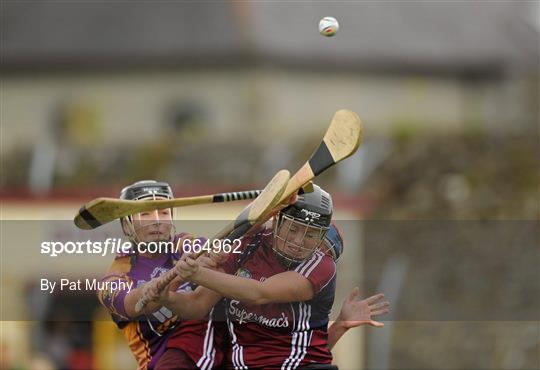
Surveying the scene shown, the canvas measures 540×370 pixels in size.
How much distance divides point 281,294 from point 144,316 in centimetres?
63

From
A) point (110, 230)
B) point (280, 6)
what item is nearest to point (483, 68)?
point (280, 6)

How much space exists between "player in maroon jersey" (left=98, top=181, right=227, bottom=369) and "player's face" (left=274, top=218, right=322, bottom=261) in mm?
478

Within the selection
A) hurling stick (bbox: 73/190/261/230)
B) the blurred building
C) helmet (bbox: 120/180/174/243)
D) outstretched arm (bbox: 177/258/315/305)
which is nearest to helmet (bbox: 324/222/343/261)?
outstretched arm (bbox: 177/258/315/305)

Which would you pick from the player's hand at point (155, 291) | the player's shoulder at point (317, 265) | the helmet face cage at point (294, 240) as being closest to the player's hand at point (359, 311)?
the player's shoulder at point (317, 265)

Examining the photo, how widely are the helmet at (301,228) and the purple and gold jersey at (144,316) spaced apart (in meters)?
0.47

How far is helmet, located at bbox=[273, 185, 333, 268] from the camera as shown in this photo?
17.0 feet

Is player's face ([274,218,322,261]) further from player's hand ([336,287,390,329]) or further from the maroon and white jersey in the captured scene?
player's hand ([336,287,390,329])

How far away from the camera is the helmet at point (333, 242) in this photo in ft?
17.7

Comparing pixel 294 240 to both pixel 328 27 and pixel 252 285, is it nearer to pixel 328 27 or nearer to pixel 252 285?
pixel 252 285

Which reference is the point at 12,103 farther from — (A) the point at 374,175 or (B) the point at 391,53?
(A) the point at 374,175

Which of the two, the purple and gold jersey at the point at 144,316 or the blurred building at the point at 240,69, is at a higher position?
the blurred building at the point at 240,69

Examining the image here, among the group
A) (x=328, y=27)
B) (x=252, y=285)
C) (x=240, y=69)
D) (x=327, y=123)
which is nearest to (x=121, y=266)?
(x=252, y=285)

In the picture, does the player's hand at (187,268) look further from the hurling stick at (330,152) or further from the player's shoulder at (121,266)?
the player's shoulder at (121,266)

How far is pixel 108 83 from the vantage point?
36812 millimetres
